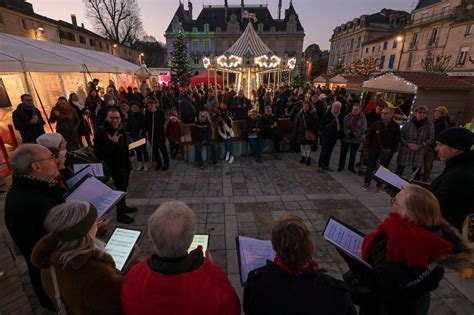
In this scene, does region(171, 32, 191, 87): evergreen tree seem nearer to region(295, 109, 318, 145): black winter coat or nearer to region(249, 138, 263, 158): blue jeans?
region(249, 138, 263, 158): blue jeans

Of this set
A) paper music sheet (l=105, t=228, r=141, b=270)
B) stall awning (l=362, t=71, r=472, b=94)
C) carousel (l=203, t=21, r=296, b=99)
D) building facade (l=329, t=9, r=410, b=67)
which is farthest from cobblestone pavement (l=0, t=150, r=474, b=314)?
building facade (l=329, t=9, r=410, b=67)

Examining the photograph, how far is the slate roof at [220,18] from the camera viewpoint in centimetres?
4603

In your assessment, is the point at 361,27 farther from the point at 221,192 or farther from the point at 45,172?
the point at 45,172

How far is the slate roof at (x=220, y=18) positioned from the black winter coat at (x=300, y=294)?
51.9m

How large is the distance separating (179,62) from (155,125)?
20973 mm

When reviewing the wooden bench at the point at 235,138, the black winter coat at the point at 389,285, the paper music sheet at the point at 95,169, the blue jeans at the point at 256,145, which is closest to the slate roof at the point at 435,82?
the wooden bench at the point at 235,138

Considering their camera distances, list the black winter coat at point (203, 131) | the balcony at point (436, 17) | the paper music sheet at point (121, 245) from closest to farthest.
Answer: the paper music sheet at point (121, 245) < the black winter coat at point (203, 131) < the balcony at point (436, 17)

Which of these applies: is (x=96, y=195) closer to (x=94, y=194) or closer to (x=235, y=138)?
(x=94, y=194)

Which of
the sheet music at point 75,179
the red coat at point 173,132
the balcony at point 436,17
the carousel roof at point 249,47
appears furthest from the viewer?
the balcony at point 436,17

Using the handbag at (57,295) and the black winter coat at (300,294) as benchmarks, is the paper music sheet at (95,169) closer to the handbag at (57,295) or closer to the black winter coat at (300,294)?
the handbag at (57,295)

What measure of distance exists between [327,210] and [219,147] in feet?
13.4

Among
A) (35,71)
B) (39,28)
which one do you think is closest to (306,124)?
(35,71)

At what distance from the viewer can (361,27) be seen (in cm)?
4194

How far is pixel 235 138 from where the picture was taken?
26.1ft
